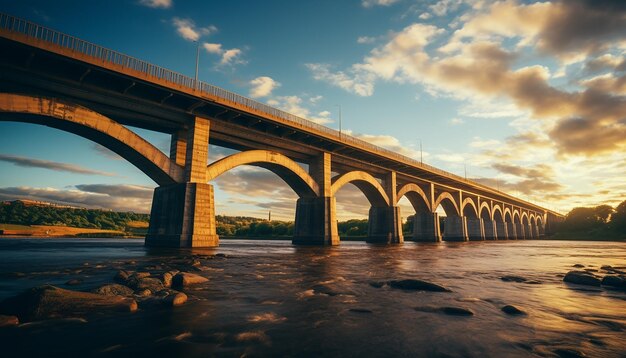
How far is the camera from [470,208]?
261ft

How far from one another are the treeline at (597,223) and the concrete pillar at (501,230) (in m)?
20.9

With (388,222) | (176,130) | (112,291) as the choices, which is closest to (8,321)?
(112,291)

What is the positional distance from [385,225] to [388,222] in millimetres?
695

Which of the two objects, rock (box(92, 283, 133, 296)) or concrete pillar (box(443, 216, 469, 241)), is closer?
rock (box(92, 283, 133, 296))

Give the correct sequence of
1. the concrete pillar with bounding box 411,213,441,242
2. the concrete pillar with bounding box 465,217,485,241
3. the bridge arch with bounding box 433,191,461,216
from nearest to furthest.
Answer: the concrete pillar with bounding box 411,213,441,242, the bridge arch with bounding box 433,191,461,216, the concrete pillar with bounding box 465,217,485,241

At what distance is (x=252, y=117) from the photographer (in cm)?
2873

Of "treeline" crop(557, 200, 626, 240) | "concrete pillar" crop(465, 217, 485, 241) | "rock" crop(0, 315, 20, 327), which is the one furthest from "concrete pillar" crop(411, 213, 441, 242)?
"rock" crop(0, 315, 20, 327)

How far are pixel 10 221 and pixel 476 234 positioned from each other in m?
124

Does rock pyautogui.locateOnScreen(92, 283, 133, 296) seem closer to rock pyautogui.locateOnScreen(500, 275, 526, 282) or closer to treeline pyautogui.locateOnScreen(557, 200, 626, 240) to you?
rock pyautogui.locateOnScreen(500, 275, 526, 282)

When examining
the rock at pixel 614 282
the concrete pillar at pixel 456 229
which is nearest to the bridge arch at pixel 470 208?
the concrete pillar at pixel 456 229

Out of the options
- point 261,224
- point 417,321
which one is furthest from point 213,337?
point 261,224

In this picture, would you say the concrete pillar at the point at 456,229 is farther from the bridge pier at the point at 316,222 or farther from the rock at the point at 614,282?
the rock at the point at 614,282

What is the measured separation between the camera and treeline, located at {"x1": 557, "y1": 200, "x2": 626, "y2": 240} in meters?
82.8

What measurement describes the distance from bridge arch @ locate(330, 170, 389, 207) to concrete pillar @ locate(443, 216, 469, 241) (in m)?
29.9
